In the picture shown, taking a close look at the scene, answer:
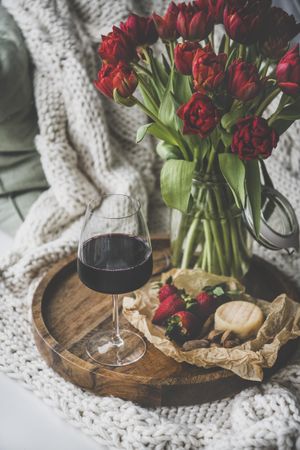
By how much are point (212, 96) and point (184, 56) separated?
71 mm

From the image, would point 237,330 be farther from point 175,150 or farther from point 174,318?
point 175,150

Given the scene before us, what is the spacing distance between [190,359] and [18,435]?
28 centimetres

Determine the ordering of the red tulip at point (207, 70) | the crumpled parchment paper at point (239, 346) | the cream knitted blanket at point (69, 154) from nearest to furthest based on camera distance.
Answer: the red tulip at point (207, 70)
the crumpled parchment paper at point (239, 346)
the cream knitted blanket at point (69, 154)

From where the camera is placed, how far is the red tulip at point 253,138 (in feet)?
2.96

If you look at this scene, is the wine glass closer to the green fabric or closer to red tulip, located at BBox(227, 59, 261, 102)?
red tulip, located at BBox(227, 59, 261, 102)

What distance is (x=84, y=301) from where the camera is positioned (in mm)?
1177

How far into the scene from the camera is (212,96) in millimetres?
922

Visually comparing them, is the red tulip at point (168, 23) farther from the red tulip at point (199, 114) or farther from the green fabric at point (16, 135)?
the green fabric at point (16, 135)

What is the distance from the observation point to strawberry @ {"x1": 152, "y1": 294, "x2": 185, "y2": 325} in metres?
1.05

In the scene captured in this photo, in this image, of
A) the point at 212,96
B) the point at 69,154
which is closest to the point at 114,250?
the point at 212,96

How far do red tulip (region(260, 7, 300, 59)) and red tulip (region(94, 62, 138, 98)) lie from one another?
0.21 meters

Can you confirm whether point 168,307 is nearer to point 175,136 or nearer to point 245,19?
point 175,136

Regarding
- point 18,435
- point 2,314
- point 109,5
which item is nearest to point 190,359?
point 18,435

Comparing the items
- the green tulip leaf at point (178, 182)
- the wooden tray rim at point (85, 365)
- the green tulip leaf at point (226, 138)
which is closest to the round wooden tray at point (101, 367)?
the wooden tray rim at point (85, 365)
